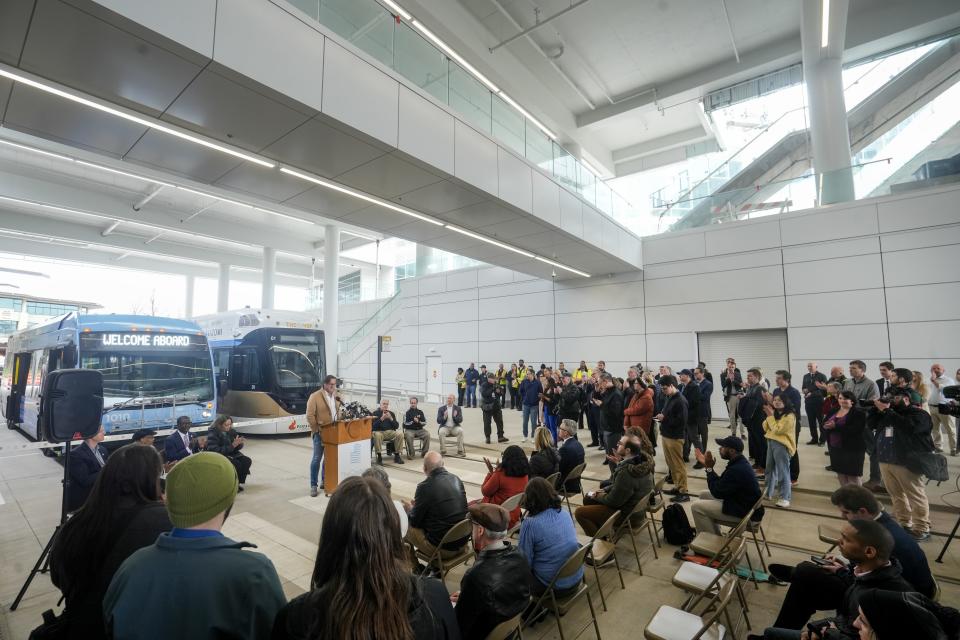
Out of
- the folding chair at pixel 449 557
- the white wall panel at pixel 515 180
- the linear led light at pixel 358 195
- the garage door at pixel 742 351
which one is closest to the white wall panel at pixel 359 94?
the linear led light at pixel 358 195

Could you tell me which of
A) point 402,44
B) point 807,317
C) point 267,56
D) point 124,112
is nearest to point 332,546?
point 267,56

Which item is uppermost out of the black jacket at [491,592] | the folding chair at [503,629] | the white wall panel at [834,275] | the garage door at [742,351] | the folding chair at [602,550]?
the white wall panel at [834,275]

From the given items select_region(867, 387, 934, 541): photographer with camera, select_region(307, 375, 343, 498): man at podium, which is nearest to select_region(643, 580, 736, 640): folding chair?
select_region(867, 387, 934, 541): photographer with camera

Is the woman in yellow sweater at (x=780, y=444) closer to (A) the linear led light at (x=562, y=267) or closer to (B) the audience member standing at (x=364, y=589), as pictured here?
(B) the audience member standing at (x=364, y=589)

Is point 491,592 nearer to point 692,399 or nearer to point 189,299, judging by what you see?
point 692,399

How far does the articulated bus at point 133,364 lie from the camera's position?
8.20m

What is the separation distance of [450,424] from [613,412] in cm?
367

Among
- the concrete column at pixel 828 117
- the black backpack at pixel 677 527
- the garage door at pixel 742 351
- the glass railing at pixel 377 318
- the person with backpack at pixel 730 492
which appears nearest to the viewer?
the person with backpack at pixel 730 492

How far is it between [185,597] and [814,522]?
6.71 metres

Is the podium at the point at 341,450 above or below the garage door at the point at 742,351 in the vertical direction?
below

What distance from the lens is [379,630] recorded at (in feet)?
4.56

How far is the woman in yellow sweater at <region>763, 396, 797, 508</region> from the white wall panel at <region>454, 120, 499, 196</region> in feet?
18.1

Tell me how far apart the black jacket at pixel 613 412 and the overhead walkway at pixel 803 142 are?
27.8ft

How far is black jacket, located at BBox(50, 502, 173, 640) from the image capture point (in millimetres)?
1847
